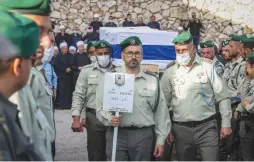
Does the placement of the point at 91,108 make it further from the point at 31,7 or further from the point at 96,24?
the point at 96,24

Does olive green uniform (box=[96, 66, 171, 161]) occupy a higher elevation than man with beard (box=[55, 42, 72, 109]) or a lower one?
higher

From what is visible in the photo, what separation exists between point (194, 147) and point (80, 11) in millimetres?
21729

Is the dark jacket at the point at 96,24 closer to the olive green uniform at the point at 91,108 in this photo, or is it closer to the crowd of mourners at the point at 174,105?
the crowd of mourners at the point at 174,105

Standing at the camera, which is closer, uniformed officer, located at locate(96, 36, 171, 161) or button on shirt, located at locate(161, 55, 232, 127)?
uniformed officer, located at locate(96, 36, 171, 161)

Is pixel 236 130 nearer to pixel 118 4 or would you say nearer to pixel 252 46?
pixel 252 46

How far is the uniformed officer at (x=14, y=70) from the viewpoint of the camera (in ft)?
7.79

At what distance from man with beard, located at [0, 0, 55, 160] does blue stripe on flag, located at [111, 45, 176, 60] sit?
12370mm

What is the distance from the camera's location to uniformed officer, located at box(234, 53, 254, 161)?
8.70 m

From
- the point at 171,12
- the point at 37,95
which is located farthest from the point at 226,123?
the point at 171,12

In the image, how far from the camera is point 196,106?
24.4 ft

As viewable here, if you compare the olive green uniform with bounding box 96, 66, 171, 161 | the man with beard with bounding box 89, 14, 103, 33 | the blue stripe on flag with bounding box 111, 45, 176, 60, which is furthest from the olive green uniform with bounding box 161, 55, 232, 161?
the man with beard with bounding box 89, 14, 103, 33

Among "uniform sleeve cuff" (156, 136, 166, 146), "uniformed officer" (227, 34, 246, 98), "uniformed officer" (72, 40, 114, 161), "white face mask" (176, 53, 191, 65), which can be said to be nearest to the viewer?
"uniform sleeve cuff" (156, 136, 166, 146)

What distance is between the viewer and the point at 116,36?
685 inches

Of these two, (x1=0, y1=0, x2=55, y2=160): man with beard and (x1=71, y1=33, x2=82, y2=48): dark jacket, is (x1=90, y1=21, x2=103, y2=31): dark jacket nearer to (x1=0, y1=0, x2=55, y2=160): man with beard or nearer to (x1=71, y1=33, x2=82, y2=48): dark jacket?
(x1=71, y1=33, x2=82, y2=48): dark jacket
